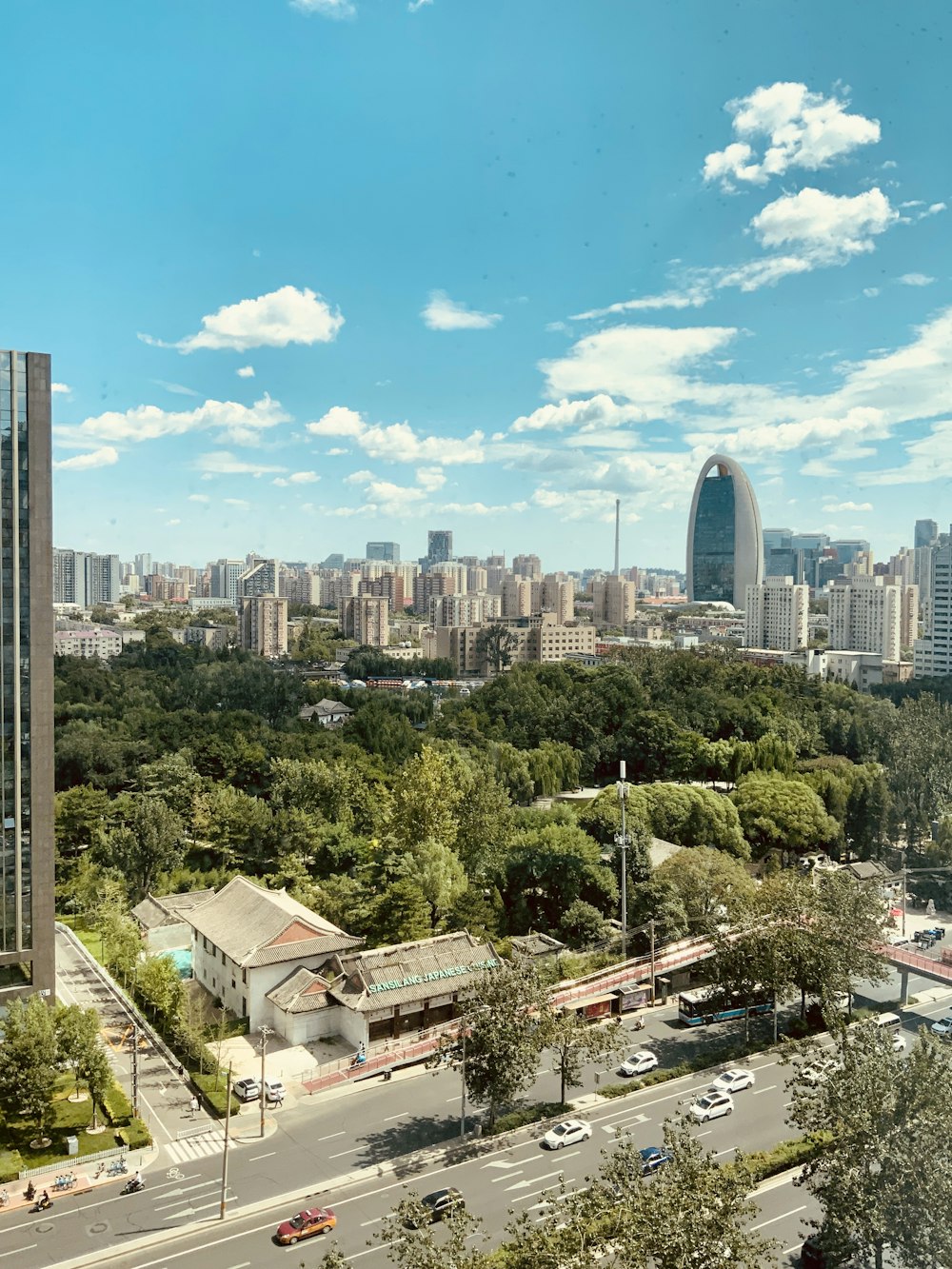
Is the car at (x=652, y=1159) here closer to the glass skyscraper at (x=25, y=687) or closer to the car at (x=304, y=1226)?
the car at (x=304, y=1226)

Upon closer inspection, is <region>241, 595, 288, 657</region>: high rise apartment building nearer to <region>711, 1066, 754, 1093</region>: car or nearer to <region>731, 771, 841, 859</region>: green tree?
<region>731, 771, 841, 859</region>: green tree

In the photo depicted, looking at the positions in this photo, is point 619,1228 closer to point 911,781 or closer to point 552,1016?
point 552,1016

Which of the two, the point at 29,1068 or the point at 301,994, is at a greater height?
the point at 29,1068

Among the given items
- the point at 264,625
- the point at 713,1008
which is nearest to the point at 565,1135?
the point at 713,1008

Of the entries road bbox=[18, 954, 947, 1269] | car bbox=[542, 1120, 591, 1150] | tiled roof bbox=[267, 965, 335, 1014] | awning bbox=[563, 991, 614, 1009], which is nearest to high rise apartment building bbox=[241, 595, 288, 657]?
tiled roof bbox=[267, 965, 335, 1014]

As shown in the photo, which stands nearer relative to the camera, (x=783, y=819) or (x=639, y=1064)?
(x=639, y=1064)

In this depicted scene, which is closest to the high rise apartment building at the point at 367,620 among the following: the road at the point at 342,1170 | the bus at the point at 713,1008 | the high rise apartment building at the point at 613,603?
the high rise apartment building at the point at 613,603

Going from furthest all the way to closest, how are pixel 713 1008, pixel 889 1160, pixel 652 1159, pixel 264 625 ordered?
1. pixel 264 625
2. pixel 713 1008
3. pixel 652 1159
4. pixel 889 1160

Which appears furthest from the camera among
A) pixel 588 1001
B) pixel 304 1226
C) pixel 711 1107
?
pixel 588 1001

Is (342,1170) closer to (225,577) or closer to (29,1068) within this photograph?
(29,1068)
